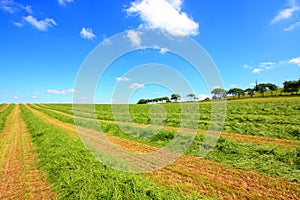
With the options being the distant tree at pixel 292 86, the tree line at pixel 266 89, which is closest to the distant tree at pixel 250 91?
the tree line at pixel 266 89

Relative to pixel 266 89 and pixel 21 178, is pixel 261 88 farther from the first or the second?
pixel 21 178

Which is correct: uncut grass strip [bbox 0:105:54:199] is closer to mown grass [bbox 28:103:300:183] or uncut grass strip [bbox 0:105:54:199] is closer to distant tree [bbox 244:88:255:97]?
mown grass [bbox 28:103:300:183]

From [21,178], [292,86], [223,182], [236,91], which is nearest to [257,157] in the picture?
[223,182]

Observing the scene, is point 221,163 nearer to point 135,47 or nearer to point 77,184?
point 77,184

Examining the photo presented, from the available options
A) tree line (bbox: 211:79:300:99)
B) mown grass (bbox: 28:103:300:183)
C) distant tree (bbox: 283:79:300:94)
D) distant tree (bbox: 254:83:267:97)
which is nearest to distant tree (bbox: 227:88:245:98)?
tree line (bbox: 211:79:300:99)

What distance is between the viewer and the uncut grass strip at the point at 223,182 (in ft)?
16.7

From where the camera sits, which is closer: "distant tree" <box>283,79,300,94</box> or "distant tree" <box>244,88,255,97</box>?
"distant tree" <box>283,79,300,94</box>

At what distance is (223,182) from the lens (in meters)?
5.74

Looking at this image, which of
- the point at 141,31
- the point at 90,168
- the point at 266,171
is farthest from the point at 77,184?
the point at 141,31

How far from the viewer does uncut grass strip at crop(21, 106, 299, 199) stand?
5.08m

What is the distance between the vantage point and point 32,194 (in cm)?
548

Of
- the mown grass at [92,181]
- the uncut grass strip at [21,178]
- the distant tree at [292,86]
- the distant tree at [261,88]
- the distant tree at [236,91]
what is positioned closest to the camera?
the mown grass at [92,181]

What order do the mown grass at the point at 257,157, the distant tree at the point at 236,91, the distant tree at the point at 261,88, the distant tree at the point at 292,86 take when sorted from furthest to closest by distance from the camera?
the distant tree at the point at 236,91 < the distant tree at the point at 261,88 < the distant tree at the point at 292,86 < the mown grass at the point at 257,157

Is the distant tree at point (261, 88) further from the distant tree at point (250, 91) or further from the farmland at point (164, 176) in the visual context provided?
the farmland at point (164, 176)
